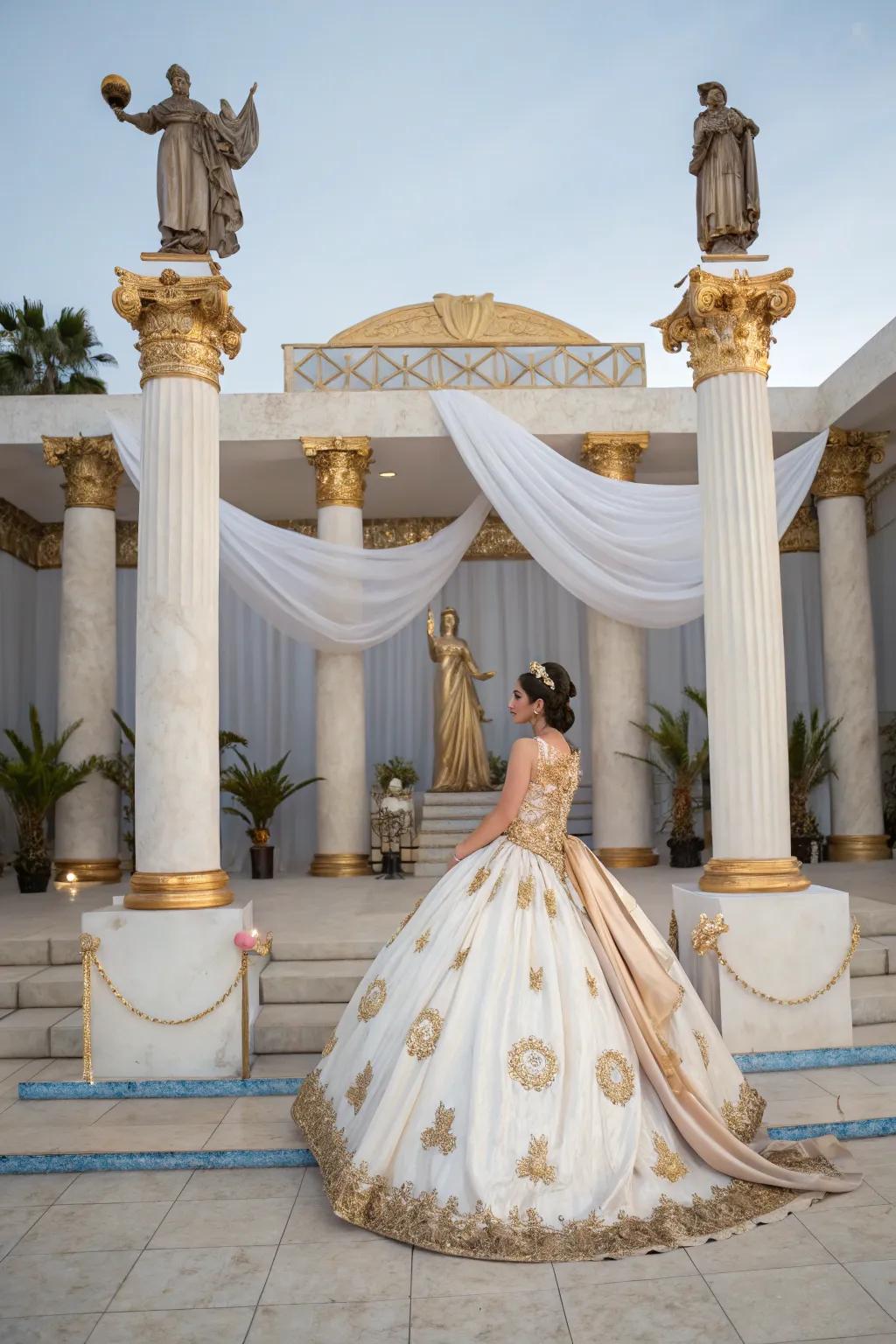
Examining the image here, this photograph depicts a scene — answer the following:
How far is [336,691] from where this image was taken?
35.6ft

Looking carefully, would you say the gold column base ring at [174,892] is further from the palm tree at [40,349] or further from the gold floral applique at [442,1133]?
the palm tree at [40,349]

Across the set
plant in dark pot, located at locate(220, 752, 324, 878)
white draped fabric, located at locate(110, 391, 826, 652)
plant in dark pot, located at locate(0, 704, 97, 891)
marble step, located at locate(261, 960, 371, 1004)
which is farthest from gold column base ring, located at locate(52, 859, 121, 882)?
marble step, located at locate(261, 960, 371, 1004)

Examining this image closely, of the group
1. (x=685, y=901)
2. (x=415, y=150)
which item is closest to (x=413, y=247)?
(x=415, y=150)

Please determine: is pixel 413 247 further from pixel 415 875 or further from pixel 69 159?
pixel 415 875

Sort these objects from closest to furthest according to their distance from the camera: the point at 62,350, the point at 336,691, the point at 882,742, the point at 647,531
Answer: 1. the point at 647,531
2. the point at 336,691
3. the point at 882,742
4. the point at 62,350

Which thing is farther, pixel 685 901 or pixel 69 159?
pixel 69 159

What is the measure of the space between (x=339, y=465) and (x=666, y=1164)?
27.0 ft

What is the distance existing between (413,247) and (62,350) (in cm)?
487

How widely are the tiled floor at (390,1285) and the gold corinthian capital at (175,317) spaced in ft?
13.3

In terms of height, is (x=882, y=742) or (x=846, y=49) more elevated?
(x=846, y=49)

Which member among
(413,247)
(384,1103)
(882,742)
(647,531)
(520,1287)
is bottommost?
(520,1287)

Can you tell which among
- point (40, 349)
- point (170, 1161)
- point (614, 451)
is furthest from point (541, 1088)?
point (40, 349)

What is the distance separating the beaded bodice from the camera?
4277mm

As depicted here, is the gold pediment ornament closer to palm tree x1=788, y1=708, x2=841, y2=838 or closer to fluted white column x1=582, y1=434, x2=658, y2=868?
fluted white column x1=582, y1=434, x2=658, y2=868
